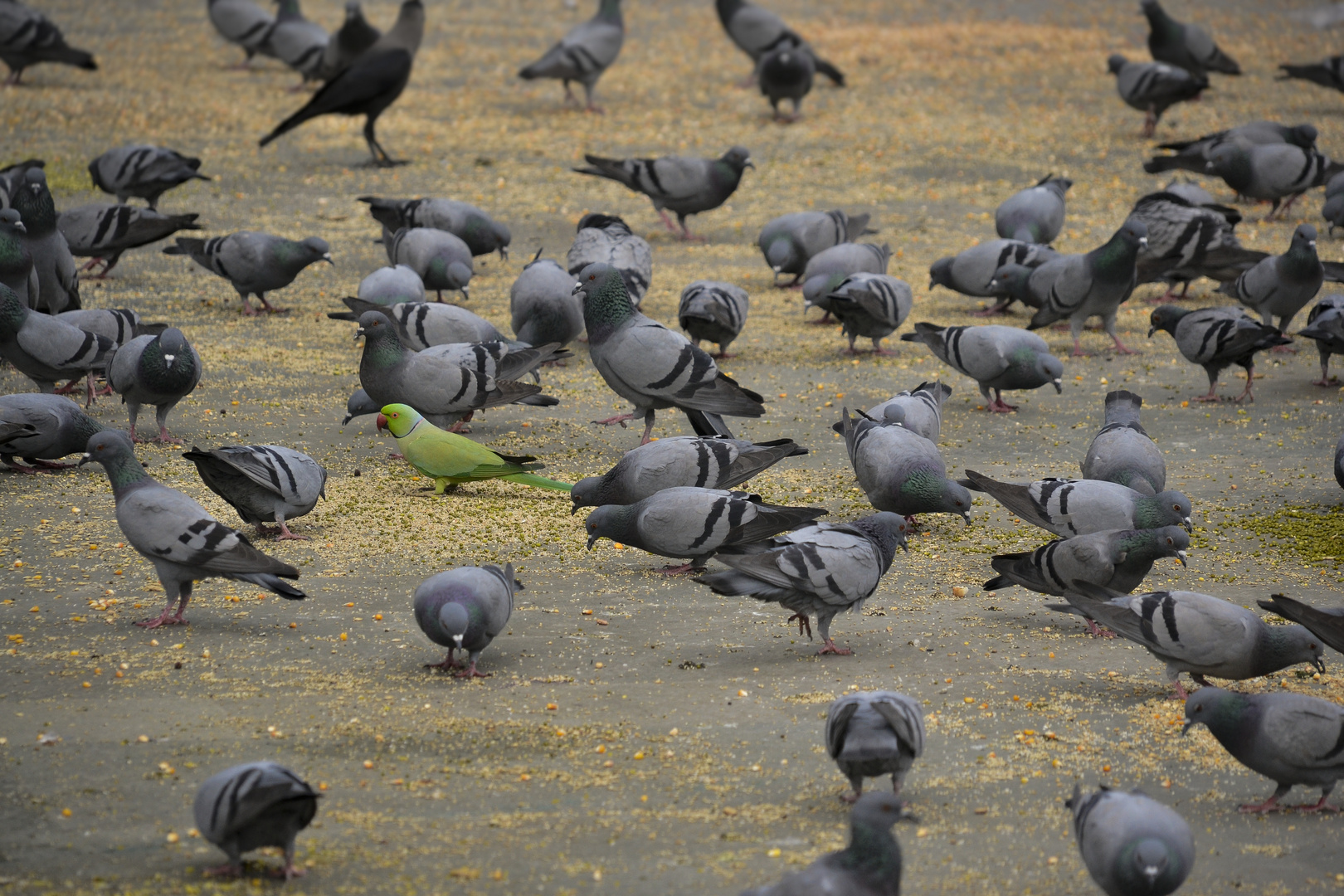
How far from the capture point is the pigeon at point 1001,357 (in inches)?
339

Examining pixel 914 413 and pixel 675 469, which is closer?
pixel 675 469

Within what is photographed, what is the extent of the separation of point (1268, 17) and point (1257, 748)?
21.6m

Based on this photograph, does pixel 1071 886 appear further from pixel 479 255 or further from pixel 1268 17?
pixel 1268 17

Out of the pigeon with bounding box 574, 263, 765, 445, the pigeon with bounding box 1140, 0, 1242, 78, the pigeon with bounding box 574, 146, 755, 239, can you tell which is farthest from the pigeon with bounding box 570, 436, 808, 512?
the pigeon with bounding box 1140, 0, 1242, 78

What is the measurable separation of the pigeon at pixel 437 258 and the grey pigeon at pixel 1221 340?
5.08 meters

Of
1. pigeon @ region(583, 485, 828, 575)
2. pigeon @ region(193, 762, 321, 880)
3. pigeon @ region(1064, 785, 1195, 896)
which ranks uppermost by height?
pigeon @ region(1064, 785, 1195, 896)

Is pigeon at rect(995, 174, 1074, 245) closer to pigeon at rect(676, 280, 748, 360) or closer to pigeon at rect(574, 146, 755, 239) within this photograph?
pigeon at rect(574, 146, 755, 239)

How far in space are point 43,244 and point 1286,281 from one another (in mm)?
8511

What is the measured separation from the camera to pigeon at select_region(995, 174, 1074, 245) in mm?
11742

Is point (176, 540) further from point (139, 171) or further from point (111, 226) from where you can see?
point (139, 171)

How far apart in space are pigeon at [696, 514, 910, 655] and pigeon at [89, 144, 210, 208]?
8303 millimetres

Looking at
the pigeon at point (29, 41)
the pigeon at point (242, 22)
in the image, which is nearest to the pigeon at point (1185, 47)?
the pigeon at point (242, 22)

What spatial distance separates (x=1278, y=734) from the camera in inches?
166

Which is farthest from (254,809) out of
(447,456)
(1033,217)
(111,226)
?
(1033,217)
